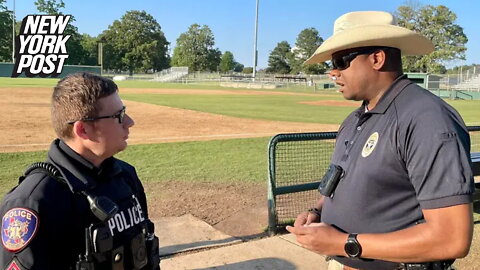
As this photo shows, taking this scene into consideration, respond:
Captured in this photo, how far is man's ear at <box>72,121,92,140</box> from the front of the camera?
188 centimetres

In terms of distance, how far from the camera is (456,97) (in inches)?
1607

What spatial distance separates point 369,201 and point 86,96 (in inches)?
52.5

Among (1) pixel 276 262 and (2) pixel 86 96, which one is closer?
(2) pixel 86 96

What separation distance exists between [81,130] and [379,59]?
141cm

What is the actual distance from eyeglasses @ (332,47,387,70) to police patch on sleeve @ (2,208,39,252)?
59.8 inches

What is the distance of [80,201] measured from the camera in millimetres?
1766

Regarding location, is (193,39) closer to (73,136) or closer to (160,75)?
(160,75)

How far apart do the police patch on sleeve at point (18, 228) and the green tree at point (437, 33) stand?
65642 mm

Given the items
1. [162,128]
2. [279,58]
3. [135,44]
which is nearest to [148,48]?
[135,44]

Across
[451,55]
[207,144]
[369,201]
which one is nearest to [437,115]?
[369,201]

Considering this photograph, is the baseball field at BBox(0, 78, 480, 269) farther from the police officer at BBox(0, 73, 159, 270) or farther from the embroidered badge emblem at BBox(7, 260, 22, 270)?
the embroidered badge emblem at BBox(7, 260, 22, 270)

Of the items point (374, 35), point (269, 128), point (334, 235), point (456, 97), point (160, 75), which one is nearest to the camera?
point (334, 235)

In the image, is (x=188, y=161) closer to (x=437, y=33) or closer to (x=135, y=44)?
(x=437, y=33)

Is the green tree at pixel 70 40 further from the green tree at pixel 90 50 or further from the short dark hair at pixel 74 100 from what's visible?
the short dark hair at pixel 74 100
